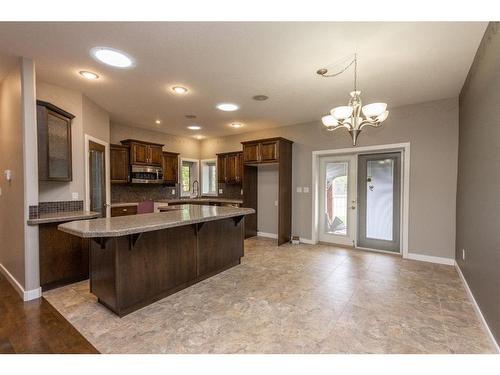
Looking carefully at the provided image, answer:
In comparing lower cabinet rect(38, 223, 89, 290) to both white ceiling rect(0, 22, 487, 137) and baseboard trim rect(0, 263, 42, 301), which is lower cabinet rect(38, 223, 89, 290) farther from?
white ceiling rect(0, 22, 487, 137)

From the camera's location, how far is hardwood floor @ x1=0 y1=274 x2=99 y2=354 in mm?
1826

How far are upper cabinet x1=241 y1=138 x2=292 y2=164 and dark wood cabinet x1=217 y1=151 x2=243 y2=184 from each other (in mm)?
514

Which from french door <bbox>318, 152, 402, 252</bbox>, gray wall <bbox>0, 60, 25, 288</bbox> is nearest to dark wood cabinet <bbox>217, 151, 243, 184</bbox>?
french door <bbox>318, 152, 402, 252</bbox>

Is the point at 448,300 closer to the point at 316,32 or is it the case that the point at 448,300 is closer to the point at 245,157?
the point at 316,32

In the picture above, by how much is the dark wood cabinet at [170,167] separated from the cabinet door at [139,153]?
0.54 m

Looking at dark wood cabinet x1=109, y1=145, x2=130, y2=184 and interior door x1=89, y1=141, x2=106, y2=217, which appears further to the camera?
dark wood cabinet x1=109, y1=145, x2=130, y2=184

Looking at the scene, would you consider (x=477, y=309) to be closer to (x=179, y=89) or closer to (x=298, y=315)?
(x=298, y=315)

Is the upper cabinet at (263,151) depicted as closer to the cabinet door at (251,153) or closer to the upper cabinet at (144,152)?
the cabinet door at (251,153)

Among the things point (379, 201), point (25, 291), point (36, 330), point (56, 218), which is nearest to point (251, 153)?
point (379, 201)

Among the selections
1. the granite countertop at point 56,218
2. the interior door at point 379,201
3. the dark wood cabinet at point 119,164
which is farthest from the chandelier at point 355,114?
the dark wood cabinet at point 119,164

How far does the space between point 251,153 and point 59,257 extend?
12.4 ft

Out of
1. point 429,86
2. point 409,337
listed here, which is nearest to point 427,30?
point 429,86

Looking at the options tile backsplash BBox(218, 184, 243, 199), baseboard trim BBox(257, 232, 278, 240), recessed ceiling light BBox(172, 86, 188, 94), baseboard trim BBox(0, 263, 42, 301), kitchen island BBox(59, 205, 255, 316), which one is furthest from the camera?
tile backsplash BBox(218, 184, 243, 199)
